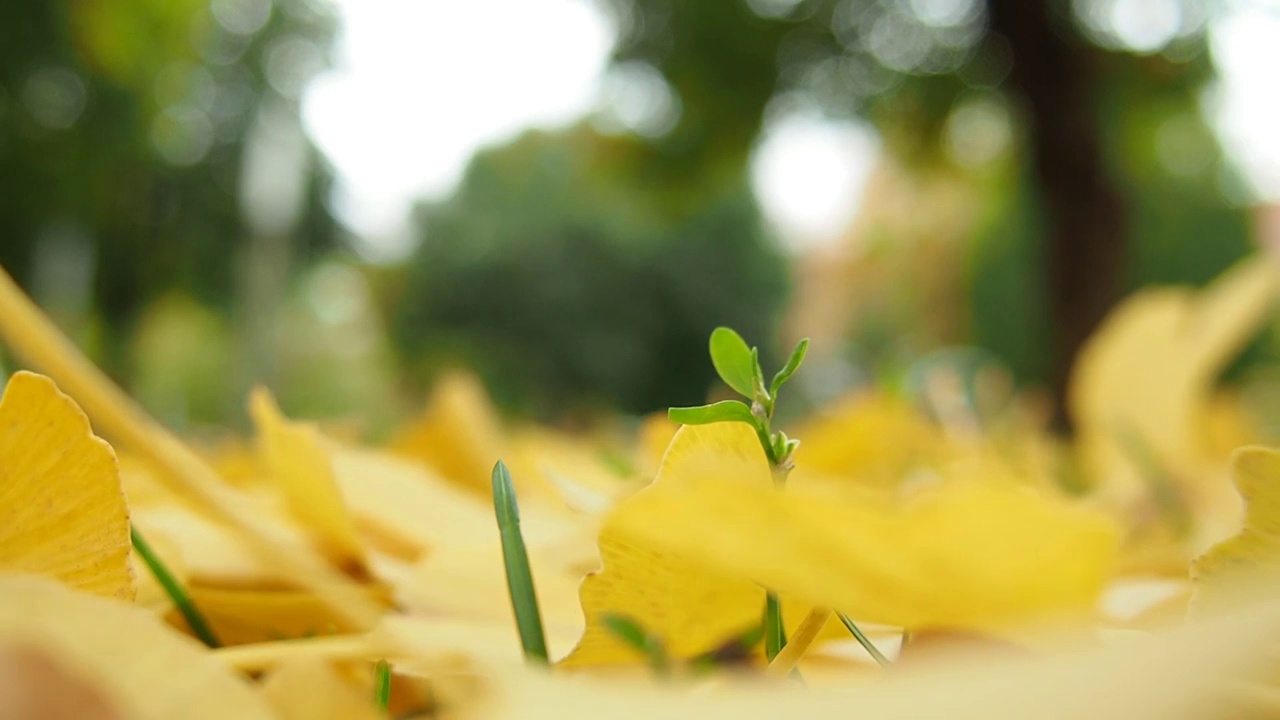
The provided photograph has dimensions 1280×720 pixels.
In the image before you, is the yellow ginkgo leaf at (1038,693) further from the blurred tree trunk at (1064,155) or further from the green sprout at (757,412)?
the blurred tree trunk at (1064,155)

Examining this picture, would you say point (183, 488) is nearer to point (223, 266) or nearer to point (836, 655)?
point (836, 655)

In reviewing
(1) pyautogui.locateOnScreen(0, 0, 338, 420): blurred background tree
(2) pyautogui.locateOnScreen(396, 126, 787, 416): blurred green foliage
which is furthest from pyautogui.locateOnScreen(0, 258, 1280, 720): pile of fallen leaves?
(2) pyautogui.locateOnScreen(396, 126, 787, 416): blurred green foliage

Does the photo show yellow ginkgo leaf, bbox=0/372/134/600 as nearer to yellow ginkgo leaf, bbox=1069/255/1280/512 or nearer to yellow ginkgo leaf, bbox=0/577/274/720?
yellow ginkgo leaf, bbox=0/577/274/720

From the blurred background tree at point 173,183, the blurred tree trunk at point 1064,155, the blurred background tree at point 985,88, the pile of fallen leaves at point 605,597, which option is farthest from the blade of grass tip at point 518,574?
the blurred background tree at point 173,183

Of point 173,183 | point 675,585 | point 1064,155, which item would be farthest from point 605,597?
point 173,183

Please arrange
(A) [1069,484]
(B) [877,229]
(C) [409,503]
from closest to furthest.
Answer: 1. (C) [409,503]
2. (A) [1069,484]
3. (B) [877,229]

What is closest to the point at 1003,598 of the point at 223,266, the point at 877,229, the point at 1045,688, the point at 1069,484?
the point at 1045,688
